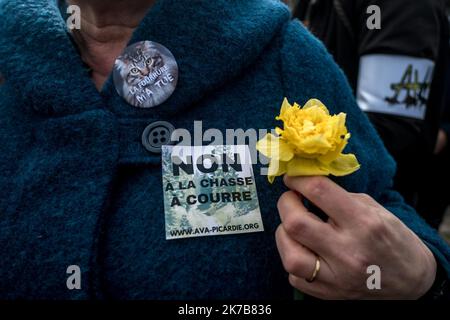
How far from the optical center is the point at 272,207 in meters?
1.12

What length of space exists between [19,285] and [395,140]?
4.62 feet

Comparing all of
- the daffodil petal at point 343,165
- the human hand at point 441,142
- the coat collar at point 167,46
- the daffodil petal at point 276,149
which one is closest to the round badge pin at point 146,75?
the coat collar at point 167,46

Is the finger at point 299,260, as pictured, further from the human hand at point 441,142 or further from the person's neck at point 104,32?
the human hand at point 441,142

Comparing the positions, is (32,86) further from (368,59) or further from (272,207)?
(368,59)

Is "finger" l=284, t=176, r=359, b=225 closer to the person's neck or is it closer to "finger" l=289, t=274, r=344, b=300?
"finger" l=289, t=274, r=344, b=300

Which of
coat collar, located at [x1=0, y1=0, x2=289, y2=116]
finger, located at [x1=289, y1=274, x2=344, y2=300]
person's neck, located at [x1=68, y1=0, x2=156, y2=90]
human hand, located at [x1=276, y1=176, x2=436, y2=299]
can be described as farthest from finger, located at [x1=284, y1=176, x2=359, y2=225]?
person's neck, located at [x1=68, y1=0, x2=156, y2=90]

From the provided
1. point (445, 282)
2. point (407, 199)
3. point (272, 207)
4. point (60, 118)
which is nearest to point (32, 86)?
point (60, 118)

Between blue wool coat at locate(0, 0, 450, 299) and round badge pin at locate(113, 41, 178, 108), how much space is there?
0.06 ft

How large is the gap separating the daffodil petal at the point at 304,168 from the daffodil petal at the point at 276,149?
0.03 metres

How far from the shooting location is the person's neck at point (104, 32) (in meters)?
1.21

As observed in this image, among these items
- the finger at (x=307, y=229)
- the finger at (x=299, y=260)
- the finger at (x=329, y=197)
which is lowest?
the finger at (x=299, y=260)

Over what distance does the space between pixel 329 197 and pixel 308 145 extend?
122 millimetres

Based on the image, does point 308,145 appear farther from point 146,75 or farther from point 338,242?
point 146,75

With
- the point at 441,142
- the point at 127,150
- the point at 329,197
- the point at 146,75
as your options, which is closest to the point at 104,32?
the point at 146,75
